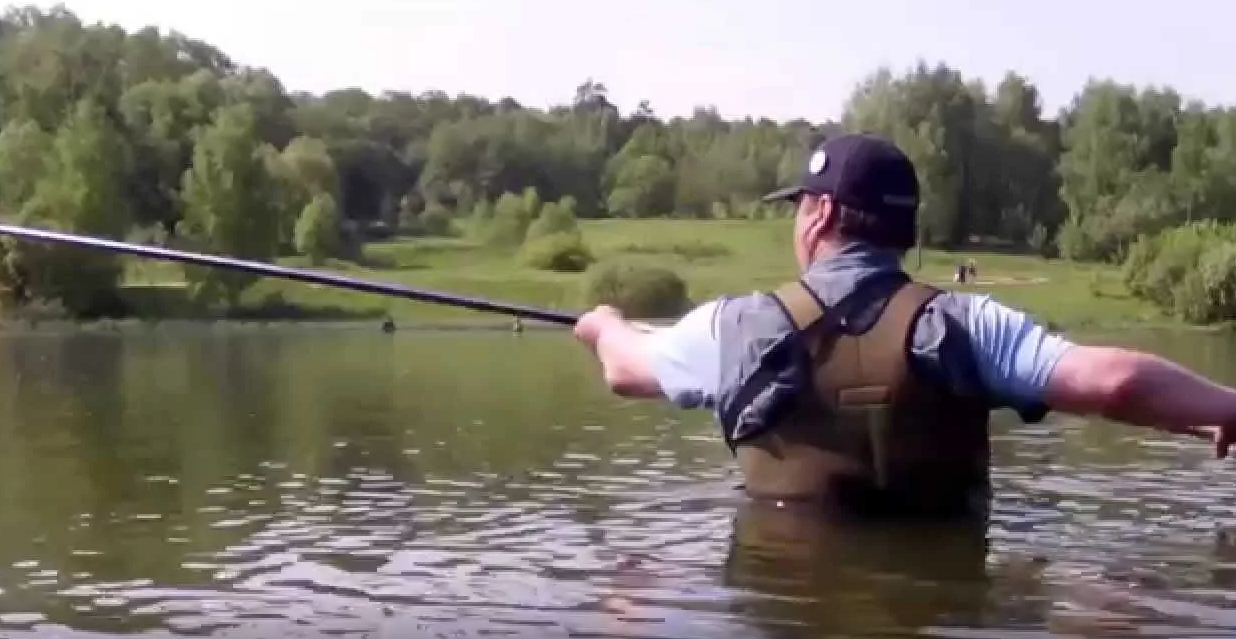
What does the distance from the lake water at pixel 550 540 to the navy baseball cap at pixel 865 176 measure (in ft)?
5.79

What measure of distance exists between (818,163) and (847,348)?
77cm

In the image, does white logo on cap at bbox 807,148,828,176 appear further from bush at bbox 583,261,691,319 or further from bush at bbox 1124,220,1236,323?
bush at bbox 1124,220,1236,323

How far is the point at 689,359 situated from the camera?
827cm

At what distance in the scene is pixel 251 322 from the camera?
282ft

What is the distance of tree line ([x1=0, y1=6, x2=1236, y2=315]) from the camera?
322ft

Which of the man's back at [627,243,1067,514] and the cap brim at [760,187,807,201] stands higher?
the cap brim at [760,187,807,201]

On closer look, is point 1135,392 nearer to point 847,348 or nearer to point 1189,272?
point 847,348

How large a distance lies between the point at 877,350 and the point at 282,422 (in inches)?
626

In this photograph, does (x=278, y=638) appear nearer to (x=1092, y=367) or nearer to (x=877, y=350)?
(x=877, y=350)

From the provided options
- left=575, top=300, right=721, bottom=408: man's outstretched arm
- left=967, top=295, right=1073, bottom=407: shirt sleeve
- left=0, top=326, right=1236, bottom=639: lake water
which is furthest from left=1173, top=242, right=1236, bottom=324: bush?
left=967, top=295, right=1073, bottom=407: shirt sleeve

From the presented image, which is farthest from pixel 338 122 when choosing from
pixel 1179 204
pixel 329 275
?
pixel 329 275

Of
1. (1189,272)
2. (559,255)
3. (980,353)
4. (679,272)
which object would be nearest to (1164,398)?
(980,353)

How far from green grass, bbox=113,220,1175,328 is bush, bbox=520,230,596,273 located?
3.99 feet

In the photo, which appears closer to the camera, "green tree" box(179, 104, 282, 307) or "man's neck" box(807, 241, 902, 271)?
"man's neck" box(807, 241, 902, 271)
